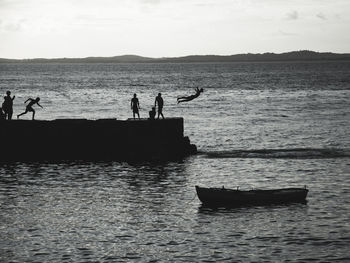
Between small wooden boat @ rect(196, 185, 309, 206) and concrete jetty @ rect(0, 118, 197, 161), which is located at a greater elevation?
concrete jetty @ rect(0, 118, 197, 161)

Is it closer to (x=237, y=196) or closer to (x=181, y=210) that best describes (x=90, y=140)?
(x=181, y=210)

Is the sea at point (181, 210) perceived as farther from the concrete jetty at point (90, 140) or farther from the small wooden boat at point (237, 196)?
the concrete jetty at point (90, 140)

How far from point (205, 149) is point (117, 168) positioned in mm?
9749

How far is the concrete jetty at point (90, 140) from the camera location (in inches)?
1561

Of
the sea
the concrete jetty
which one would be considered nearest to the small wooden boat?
the sea

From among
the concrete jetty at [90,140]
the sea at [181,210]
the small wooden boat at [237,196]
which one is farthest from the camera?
the concrete jetty at [90,140]

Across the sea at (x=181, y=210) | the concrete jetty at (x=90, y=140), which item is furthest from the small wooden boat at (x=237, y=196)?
the concrete jetty at (x=90, y=140)

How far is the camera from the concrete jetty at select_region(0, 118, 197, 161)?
3966cm

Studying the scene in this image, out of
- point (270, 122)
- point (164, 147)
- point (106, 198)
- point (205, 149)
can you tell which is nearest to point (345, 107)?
point (270, 122)

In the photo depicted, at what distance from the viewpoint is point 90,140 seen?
132 ft

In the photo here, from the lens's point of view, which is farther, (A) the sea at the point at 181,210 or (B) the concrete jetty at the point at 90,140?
(B) the concrete jetty at the point at 90,140

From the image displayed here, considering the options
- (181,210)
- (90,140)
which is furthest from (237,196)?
(90,140)

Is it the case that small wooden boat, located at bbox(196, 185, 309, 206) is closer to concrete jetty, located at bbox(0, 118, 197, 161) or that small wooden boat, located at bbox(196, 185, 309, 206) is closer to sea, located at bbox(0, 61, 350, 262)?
sea, located at bbox(0, 61, 350, 262)

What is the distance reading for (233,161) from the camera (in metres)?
39.7
